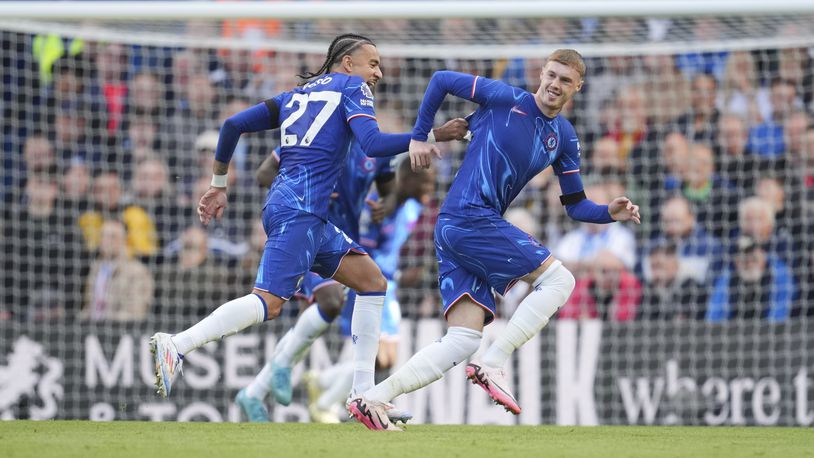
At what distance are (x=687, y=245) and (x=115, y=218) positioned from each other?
194 inches

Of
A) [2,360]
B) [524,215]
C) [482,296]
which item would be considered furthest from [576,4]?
[2,360]

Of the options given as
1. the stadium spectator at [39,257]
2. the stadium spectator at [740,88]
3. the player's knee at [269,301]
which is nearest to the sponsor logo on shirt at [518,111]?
the player's knee at [269,301]

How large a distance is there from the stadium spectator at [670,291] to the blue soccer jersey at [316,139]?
489 cm

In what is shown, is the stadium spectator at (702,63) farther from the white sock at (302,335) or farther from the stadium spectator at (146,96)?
the white sock at (302,335)

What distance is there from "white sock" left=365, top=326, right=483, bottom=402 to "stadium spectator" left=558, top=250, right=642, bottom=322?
179 inches

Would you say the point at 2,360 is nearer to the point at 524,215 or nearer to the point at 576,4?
the point at 524,215

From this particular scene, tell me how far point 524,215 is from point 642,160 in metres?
1.26

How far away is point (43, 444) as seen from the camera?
5191mm

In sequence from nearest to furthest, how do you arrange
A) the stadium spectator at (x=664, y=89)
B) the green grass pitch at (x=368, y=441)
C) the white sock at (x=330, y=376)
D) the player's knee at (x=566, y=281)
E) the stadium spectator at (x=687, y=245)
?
the green grass pitch at (x=368, y=441) → the player's knee at (x=566, y=281) → the white sock at (x=330, y=376) → the stadium spectator at (x=687, y=245) → the stadium spectator at (x=664, y=89)

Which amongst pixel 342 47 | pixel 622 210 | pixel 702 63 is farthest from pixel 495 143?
pixel 702 63

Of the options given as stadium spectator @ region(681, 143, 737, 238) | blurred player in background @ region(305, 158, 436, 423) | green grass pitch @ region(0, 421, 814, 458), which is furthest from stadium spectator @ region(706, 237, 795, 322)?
green grass pitch @ region(0, 421, 814, 458)

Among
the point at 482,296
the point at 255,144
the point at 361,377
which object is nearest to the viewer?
the point at 482,296

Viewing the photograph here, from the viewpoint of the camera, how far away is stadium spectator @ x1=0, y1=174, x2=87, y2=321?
36.0ft

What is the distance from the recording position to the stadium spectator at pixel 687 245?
34.6ft
